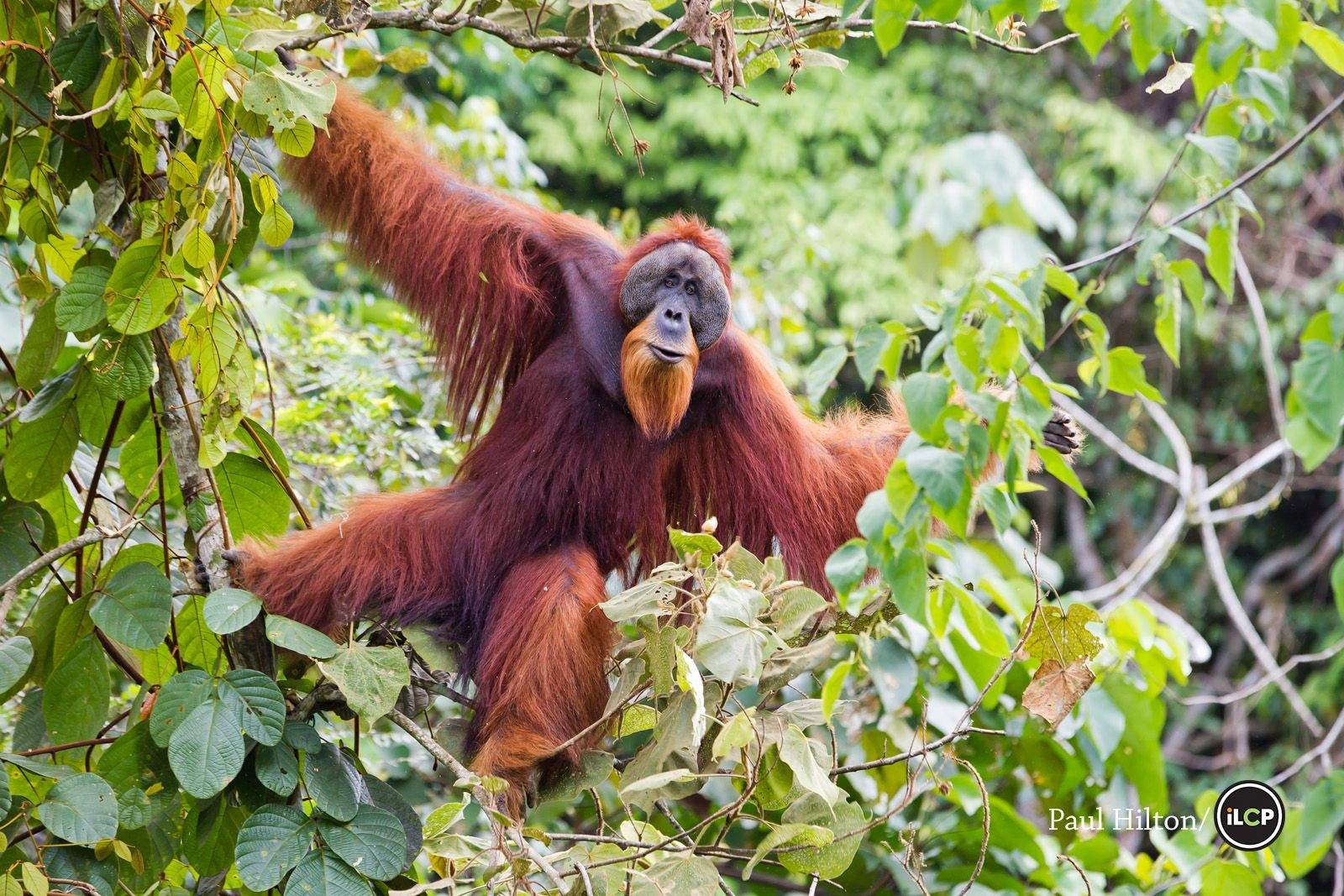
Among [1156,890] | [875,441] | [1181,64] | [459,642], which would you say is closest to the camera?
[1181,64]

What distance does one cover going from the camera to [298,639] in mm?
2230

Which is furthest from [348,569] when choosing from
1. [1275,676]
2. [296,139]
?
[1275,676]

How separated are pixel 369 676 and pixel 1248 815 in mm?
2189

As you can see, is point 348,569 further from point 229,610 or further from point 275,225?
point 275,225

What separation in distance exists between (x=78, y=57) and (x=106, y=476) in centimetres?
126

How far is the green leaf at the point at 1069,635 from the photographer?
243 centimetres

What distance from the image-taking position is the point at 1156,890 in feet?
11.9

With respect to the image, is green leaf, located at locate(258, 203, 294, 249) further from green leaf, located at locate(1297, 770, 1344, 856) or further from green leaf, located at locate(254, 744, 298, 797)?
green leaf, located at locate(1297, 770, 1344, 856)

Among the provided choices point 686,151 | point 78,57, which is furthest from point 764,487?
point 686,151

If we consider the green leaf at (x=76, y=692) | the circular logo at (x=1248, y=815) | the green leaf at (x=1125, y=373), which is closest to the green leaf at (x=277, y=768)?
the green leaf at (x=76, y=692)

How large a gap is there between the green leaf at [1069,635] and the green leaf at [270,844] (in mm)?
1290

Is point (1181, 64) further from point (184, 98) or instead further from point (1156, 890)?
point (1156, 890)

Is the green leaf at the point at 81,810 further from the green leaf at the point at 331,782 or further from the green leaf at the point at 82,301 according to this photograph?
the green leaf at the point at 82,301

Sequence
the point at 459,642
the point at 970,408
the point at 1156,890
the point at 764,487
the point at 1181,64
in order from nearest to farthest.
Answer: the point at 970,408
the point at 1181,64
the point at 459,642
the point at 764,487
the point at 1156,890
